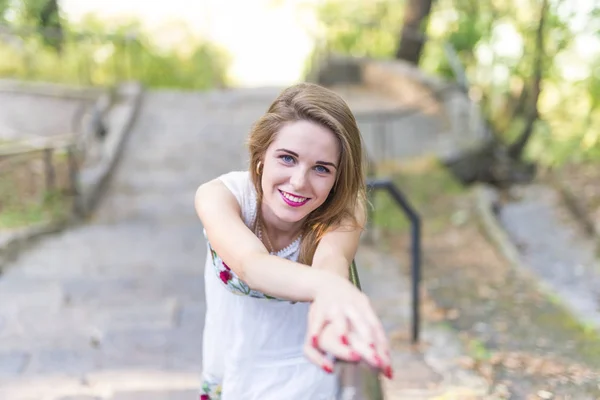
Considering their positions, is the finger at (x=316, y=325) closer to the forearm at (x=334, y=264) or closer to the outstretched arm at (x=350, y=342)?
the outstretched arm at (x=350, y=342)

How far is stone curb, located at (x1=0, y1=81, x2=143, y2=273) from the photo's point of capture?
5.75m

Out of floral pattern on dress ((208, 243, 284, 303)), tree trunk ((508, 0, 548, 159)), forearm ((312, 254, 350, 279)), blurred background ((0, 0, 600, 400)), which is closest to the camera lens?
forearm ((312, 254, 350, 279))

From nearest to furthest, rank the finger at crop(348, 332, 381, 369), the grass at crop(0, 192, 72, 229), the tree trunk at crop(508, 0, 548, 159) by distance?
the finger at crop(348, 332, 381, 369)
the grass at crop(0, 192, 72, 229)
the tree trunk at crop(508, 0, 548, 159)

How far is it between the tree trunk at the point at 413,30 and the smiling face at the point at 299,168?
38.8ft

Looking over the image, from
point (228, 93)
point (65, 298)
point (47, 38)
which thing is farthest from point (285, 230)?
point (228, 93)

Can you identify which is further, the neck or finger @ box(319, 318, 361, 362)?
the neck

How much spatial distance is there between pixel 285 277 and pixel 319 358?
0.26 m

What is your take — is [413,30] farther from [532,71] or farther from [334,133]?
[334,133]

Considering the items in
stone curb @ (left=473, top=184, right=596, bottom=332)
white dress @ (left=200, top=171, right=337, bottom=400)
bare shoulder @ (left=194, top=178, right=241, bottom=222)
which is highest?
bare shoulder @ (left=194, top=178, right=241, bottom=222)

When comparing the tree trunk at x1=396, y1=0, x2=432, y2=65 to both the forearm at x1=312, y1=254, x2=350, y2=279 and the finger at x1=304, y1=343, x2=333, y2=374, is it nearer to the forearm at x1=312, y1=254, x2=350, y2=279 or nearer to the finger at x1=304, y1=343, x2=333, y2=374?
the forearm at x1=312, y1=254, x2=350, y2=279

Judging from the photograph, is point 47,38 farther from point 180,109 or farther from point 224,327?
point 224,327

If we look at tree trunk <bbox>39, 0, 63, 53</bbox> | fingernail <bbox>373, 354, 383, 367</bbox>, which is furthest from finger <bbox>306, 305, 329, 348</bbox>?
tree trunk <bbox>39, 0, 63, 53</bbox>

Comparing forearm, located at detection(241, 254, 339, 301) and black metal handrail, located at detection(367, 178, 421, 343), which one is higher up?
forearm, located at detection(241, 254, 339, 301)

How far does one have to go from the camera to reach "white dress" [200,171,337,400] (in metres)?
1.72
